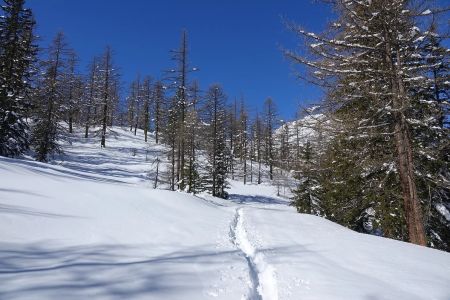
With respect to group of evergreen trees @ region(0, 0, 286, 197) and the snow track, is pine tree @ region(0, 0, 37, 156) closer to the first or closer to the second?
group of evergreen trees @ region(0, 0, 286, 197)

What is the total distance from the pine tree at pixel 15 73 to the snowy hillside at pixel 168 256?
1120 centimetres

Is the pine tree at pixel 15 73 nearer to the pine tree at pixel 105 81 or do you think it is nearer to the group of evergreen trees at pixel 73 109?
the group of evergreen trees at pixel 73 109

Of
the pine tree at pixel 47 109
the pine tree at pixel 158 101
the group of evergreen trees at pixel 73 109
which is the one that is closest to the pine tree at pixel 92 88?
the group of evergreen trees at pixel 73 109

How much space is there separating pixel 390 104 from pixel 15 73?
72.0 ft

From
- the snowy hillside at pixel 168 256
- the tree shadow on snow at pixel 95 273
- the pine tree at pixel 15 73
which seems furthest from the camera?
the pine tree at pixel 15 73

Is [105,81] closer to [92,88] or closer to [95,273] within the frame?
[92,88]

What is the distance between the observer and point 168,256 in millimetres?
5793

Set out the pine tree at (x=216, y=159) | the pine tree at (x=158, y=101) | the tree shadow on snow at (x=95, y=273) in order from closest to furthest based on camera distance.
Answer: the tree shadow on snow at (x=95, y=273)
the pine tree at (x=216, y=159)
the pine tree at (x=158, y=101)

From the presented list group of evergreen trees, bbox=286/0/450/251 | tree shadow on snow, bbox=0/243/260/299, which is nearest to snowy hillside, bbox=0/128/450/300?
tree shadow on snow, bbox=0/243/260/299

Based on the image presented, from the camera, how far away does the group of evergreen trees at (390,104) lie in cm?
856

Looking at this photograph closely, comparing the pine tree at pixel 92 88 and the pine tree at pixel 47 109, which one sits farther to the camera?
the pine tree at pixel 92 88

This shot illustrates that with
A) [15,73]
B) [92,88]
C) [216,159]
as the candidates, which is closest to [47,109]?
[15,73]

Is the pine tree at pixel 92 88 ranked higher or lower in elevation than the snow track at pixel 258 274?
higher

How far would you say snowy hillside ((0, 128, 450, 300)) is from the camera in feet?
13.9
